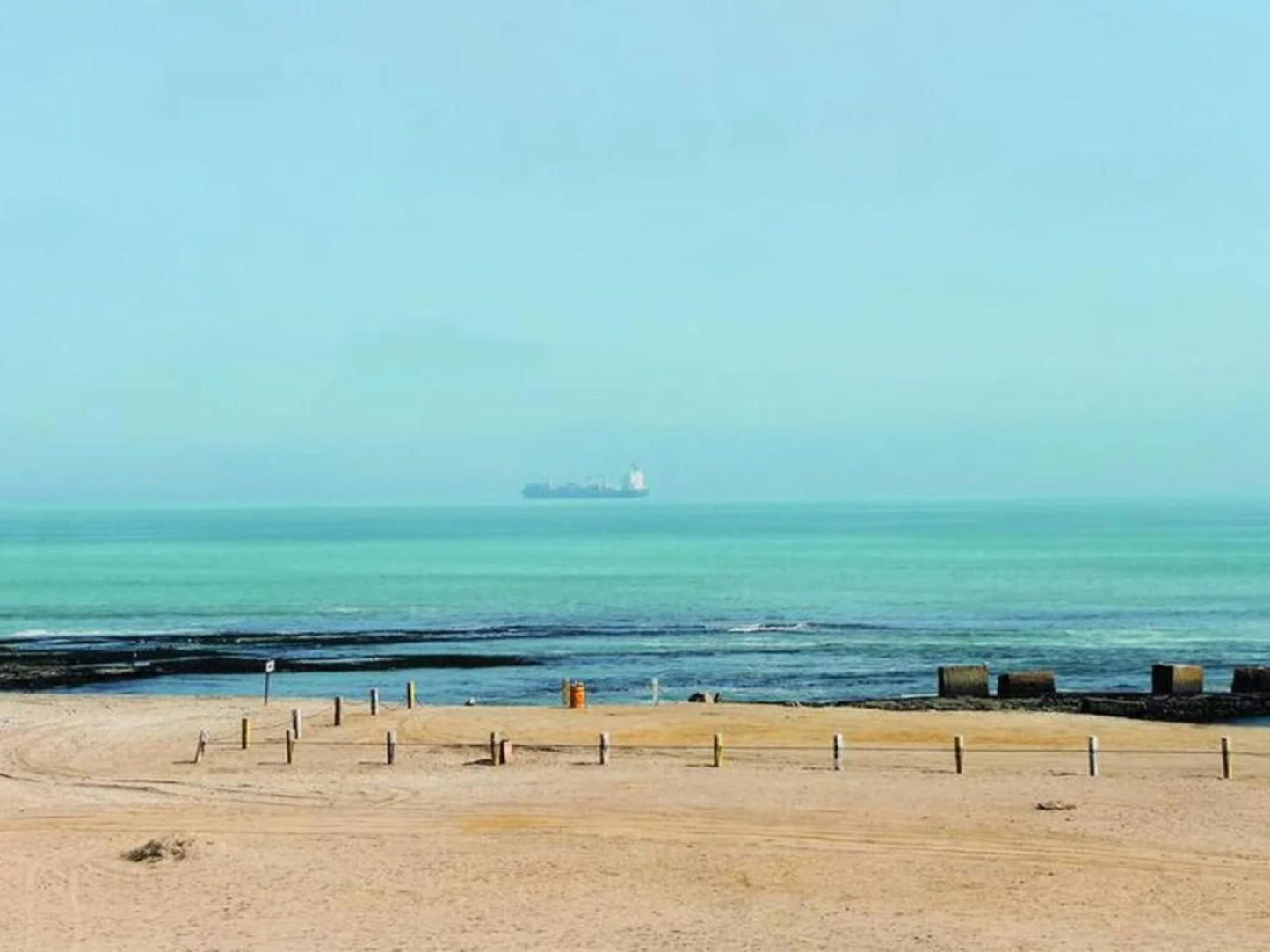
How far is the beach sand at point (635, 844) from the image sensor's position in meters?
22.2

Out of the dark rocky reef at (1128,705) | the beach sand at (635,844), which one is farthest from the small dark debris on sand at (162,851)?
the dark rocky reef at (1128,705)

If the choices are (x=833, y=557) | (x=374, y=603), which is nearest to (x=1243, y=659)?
(x=374, y=603)

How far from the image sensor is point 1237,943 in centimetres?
2098

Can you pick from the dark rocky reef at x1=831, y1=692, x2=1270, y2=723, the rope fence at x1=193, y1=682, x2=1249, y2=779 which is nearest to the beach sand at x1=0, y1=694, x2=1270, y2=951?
the rope fence at x1=193, y1=682, x2=1249, y2=779

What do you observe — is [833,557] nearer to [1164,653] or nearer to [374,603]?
[374,603]

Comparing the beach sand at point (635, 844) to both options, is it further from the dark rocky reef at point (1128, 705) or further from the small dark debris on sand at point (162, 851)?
the dark rocky reef at point (1128, 705)

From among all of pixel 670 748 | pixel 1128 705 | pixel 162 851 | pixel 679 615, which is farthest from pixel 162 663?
pixel 162 851

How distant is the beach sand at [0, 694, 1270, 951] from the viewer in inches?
876

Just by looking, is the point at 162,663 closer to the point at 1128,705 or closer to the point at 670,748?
the point at 670,748

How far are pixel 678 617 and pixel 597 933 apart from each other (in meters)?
69.9

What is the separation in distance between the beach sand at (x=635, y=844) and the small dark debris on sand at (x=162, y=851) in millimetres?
128

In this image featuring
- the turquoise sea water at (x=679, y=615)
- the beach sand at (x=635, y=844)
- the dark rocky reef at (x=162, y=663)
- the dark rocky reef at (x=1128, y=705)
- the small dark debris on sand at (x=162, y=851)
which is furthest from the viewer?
the dark rocky reef at (x=162, y=663)

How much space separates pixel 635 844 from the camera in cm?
2733

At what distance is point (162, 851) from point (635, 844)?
822 centimetres
